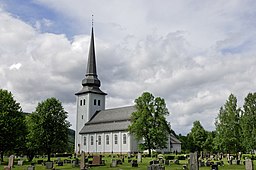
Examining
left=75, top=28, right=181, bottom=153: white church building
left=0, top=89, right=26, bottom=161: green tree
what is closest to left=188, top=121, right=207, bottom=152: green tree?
left=75, top=28, right=181, bottom=153: white church building

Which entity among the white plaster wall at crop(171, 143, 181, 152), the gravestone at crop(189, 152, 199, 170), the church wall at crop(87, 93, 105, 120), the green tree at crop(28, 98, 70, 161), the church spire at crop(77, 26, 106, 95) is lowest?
the white plaster wall at crop(171, 143, 181, 152)

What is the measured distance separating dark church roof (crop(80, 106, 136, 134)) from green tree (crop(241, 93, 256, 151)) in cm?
2599

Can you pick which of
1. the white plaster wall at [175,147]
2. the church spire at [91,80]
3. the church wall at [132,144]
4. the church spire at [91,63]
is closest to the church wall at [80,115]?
the church spire at [91,80]

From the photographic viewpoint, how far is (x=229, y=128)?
190 ft

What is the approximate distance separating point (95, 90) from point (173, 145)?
24.6 metres

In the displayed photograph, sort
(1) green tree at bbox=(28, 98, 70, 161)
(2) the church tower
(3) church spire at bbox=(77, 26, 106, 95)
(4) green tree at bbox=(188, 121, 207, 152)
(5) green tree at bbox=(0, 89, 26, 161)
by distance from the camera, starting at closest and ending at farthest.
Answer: (5) green tree at bbox=(0, 89, 26, 161)
(1) green tree at bbox=(28, 98, 70, 161)
(4) green tree at bbox=(188, 121, 207, 152)
(2) the church tower
(3) church spire at bbox=(77, 26, 106, 95)

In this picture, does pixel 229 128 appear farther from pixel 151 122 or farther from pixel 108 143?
pixel 108 143

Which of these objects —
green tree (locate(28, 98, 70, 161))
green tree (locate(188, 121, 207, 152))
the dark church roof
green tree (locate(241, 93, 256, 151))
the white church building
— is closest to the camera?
green tree (locate(28, 98, 70, 161))

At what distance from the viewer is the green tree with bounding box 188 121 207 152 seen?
82562 mm

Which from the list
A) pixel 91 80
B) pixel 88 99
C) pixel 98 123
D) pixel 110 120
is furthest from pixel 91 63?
pixel 110 120

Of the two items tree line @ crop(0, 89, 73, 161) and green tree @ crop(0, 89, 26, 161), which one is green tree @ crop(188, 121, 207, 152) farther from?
green tree @ crop(0, 89, 26, 161)

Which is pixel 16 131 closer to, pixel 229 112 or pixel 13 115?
pixel 13 115

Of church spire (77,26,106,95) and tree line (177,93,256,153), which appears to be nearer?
tree line (177,93,256,153)

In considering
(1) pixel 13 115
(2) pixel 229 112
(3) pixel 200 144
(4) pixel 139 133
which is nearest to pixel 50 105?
(1) pixel 13 115
